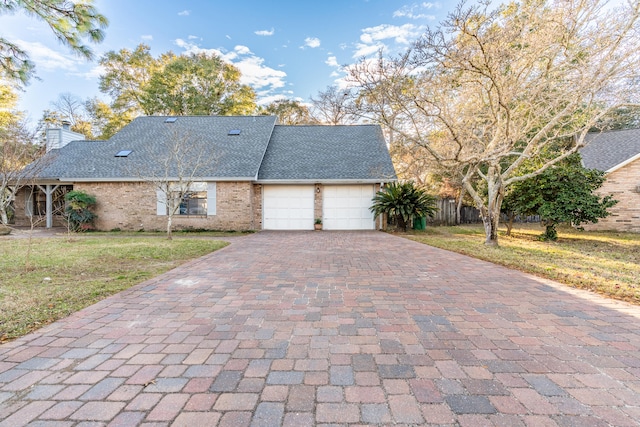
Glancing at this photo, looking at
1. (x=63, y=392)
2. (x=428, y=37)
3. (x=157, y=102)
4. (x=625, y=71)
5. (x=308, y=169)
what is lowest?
(x=63, y=392)

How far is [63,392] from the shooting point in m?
1.87

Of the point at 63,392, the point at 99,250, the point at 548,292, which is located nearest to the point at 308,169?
the point at 99,250

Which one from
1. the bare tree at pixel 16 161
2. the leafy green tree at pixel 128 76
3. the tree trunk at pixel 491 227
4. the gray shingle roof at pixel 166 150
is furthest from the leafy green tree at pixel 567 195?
the leafy green tree at pixel 128 76

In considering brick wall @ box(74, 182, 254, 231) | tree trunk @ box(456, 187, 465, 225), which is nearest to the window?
brick wall @ box(74, 182, 254, 231)

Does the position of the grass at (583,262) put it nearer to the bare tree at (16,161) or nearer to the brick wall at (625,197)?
the brick wall at (625,197)

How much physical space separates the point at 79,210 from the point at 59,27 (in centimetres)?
1031

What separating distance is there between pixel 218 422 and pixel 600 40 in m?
9.96

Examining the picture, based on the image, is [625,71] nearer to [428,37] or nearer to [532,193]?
[532,193]

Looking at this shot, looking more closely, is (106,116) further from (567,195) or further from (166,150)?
(567,195)

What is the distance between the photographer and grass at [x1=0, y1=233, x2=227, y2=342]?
310 cm

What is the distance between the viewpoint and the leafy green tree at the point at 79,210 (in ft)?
37.8

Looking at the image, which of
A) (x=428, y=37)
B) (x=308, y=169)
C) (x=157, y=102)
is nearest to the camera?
(x=428, y=37)

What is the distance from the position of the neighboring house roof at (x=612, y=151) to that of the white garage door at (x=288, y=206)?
12.0 meters

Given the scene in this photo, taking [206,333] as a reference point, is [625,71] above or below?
above
